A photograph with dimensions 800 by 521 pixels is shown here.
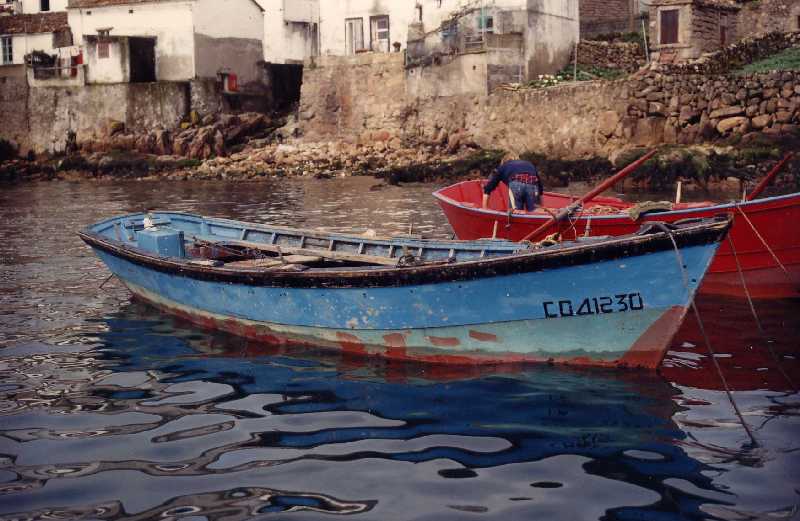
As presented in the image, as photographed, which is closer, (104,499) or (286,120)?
(104,499)

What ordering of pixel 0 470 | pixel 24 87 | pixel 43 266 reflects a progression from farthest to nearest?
pixel 24 87 → pixel 43 266 → pixel 0 470

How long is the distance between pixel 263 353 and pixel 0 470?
11.9 feet

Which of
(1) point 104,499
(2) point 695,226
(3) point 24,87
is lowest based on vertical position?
(1) point 104,499

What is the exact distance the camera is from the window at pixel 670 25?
31.9 meters

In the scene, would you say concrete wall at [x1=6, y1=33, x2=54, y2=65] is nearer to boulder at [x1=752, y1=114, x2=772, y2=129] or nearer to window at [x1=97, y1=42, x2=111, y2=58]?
window at [x1=97, y1=42, x2=111, y2=58]

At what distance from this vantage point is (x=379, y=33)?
40156 mm

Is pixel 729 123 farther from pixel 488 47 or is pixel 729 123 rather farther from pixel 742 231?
pixel 742 231

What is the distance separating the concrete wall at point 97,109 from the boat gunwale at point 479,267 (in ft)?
Result: 109

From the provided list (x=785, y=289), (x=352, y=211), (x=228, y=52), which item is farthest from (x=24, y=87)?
(x=785, y=289)

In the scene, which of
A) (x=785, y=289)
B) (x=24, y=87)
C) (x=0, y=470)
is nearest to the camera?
(x=0, y=470)

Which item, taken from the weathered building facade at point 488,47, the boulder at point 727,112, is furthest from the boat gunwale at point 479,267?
the weathered building facade at point 488,47

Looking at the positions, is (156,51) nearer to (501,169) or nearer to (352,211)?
(352,211)

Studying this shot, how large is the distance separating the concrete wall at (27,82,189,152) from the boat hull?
33542 millimetres

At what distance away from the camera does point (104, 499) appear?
610cm
